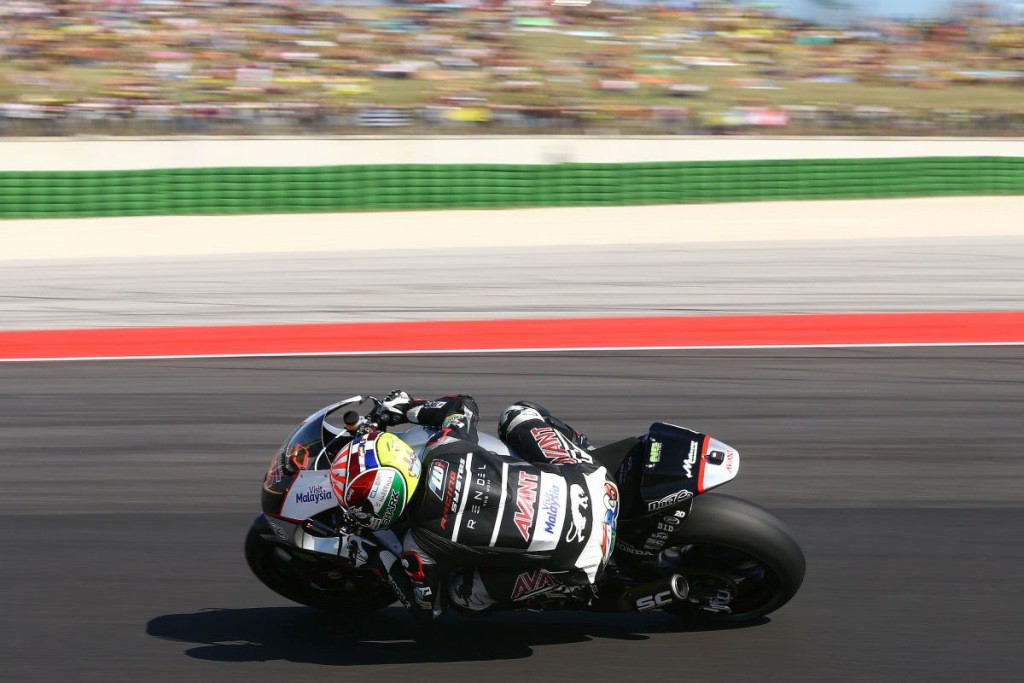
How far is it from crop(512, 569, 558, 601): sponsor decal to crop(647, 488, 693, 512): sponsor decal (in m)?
0.41

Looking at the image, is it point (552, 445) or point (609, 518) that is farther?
point (552, 445)

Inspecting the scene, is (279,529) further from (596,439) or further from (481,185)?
(481,185)

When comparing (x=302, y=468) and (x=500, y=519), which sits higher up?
(x=302, y=468)

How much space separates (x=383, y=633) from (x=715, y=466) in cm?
150

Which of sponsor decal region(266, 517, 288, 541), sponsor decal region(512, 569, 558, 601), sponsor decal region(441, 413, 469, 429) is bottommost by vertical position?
sponsor decal region(512, 569, 558, 601)

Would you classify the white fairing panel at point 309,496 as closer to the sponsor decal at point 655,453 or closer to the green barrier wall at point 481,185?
the sponsor decal at point 655,453

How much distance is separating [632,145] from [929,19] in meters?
10.5

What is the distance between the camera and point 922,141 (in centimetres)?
2095

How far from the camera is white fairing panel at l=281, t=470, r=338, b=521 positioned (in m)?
3.41

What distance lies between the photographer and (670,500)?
356 cm

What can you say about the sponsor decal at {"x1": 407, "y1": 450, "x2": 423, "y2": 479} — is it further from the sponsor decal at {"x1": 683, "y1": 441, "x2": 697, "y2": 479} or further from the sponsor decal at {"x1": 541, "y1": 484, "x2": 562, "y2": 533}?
the sponsor decal at {"x1": 683, "y1": 441, "x2": 697, "y2": 479}

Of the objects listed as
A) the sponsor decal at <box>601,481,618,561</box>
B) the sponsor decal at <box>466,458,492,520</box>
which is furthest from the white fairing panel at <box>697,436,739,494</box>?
the sponsor decal at <box>466,458,492,520</box>

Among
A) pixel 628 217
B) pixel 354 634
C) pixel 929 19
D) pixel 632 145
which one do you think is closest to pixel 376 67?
pixel 632 145

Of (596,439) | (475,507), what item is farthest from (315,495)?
(596,439)
